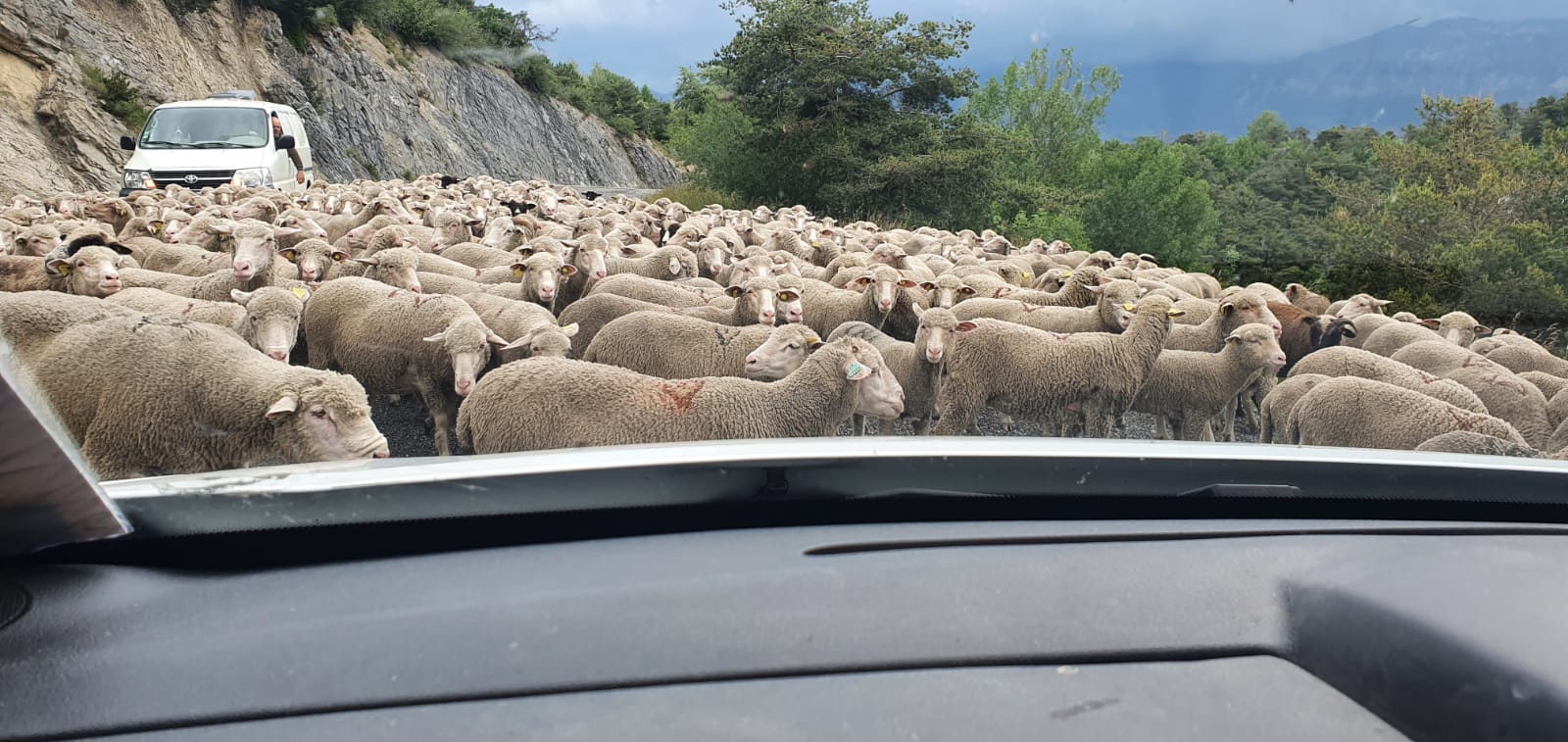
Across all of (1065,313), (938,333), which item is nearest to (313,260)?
(938,333)

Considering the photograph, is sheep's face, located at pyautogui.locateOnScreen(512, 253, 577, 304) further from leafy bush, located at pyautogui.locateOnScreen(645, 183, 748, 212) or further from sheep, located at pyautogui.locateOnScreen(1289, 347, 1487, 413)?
leafy bush, located at pyautogui.locateOnScreen(645, 183, 748, 212)

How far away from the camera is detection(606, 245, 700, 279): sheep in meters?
8.22

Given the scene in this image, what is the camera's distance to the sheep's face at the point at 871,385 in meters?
4.32

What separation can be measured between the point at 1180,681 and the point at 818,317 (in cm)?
614

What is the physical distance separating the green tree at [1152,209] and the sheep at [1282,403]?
527 cm

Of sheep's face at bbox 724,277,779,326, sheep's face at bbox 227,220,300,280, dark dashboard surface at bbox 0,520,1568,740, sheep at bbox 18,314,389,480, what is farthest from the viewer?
sheep's face at bbox 227,220,300,280

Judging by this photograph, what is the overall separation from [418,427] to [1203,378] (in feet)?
16.5

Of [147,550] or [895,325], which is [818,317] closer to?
[895,325]

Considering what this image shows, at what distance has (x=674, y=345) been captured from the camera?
5277mm

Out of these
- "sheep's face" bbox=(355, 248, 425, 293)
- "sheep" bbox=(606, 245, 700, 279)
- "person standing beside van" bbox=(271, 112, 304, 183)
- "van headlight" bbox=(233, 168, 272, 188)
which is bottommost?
"sheep" bbox=(606, 245, 700, 279)

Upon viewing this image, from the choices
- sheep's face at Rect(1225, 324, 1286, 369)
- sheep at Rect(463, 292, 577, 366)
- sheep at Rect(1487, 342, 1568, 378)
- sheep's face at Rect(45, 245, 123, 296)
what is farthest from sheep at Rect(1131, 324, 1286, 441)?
sheep's face at Rect(45, 245, 123, 296)

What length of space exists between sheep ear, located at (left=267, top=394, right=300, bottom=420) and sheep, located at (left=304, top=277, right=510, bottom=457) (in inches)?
63.6

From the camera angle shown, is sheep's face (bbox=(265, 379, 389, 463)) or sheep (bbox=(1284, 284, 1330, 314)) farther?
sheep (bbox=(1284, 284, 1330, 314))

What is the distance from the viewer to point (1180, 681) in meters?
0.95
